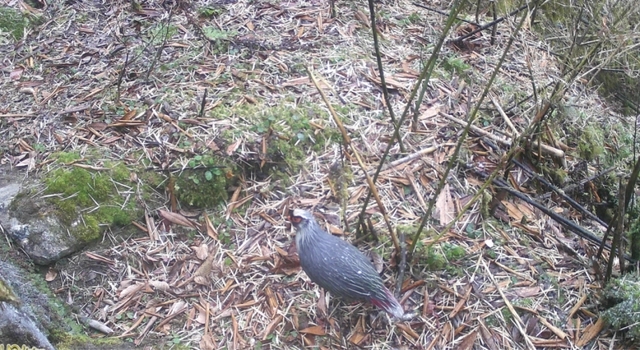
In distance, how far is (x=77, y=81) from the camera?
3.81 m

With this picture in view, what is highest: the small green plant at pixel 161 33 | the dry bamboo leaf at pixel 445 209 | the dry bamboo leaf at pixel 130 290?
the small green plant at pixel 161 33

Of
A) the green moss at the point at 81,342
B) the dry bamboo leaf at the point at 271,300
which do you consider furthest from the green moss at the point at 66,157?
the dry bamboo leaf at the point at 271,300

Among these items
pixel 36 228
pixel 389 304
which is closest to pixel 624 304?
pixel 389 304

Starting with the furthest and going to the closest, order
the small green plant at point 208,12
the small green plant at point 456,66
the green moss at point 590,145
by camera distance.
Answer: the small green plant at point 208,12
the small green plant at point 456,66
the green moss at point 590,145

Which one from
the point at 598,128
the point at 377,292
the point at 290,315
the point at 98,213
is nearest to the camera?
the point at 377,292

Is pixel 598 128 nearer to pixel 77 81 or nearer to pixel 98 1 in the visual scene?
pixel 77 81

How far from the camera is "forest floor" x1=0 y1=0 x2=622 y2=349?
2.79 metres

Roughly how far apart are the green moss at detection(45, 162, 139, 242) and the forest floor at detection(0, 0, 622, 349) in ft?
0.36

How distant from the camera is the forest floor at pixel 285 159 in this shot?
2.79 metres

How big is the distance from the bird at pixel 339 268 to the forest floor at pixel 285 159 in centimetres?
19

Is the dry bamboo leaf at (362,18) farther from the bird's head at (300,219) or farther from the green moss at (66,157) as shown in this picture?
the green moss at (66,157)

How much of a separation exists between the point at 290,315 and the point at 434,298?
76 centimetres

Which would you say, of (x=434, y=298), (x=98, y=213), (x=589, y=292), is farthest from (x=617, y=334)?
(x=98, y=213)

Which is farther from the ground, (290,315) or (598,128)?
(598,128)
